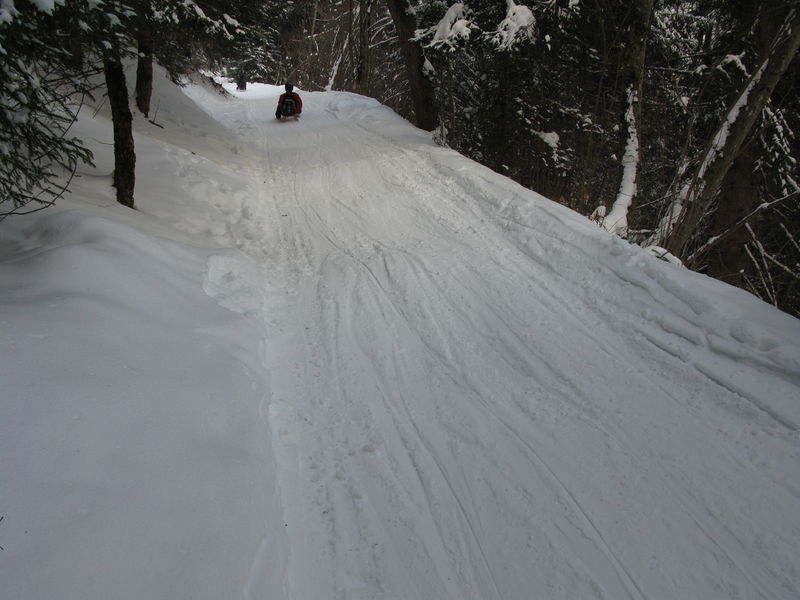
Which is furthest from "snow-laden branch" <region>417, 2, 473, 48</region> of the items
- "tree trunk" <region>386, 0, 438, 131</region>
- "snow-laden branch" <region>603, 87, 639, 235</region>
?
"snow-laden branch" <region>603, 87, 639, 235</region>

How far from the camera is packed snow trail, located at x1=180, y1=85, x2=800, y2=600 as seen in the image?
2428 millimetres

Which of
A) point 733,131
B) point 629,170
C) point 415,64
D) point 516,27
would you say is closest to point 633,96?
point 629,170

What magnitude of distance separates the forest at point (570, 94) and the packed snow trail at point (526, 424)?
150cm

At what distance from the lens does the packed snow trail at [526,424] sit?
2.43m

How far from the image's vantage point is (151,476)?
242 cm

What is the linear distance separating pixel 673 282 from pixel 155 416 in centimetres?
421

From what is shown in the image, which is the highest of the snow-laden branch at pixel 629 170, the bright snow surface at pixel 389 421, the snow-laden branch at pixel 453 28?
the snow-laden branch at pixel 453 28

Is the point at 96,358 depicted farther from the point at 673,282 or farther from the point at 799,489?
the point at 673,282

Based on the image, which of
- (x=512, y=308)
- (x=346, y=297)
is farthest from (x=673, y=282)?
(x=346, y=297)

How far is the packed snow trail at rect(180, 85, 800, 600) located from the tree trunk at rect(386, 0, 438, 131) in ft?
27.1

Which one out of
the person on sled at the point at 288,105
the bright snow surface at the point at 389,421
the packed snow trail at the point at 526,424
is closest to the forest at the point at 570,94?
the bright snow surface at the point at 389,421

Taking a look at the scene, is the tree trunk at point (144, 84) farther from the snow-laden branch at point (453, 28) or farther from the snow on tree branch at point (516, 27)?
the snow on tree branch at point (516, 27)

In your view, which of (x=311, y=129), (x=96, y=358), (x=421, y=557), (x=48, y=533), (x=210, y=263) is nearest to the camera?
(x=48, y=533)

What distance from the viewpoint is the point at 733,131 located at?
247 inches
